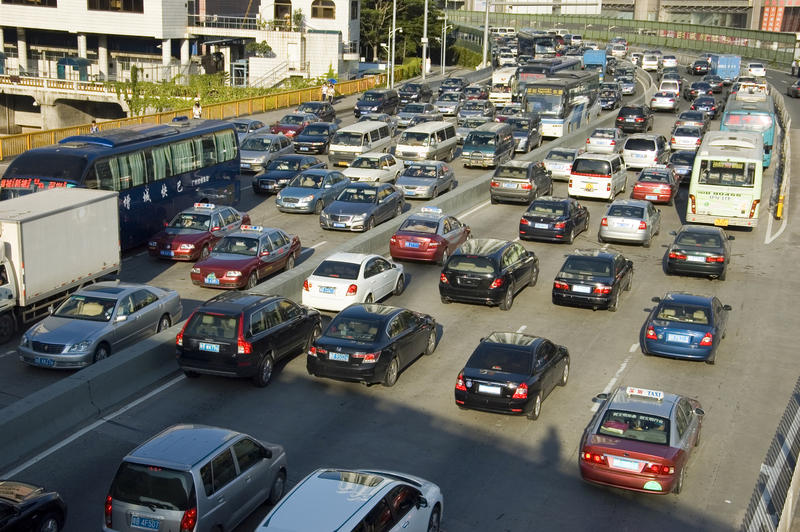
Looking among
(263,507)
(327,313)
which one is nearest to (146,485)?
(263,507)

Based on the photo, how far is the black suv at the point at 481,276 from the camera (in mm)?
24203

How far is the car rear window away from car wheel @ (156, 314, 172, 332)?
949 cm

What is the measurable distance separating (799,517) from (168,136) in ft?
82.1

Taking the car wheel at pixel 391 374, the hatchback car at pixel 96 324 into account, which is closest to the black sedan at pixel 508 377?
the car wheel at pixel 391 374

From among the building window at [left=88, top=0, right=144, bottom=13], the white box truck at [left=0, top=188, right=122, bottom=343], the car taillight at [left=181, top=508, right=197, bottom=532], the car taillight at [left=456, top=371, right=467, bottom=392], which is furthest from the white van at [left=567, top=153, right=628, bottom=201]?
the building window at [left=88, top=0, right=144, bottom=13]

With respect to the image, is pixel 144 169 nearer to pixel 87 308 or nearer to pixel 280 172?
pixel 280 172

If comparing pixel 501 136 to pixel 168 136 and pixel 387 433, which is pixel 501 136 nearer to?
pixel 168 136

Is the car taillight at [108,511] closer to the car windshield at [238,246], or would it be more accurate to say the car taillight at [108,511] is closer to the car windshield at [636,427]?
the car windshield at [636,427]

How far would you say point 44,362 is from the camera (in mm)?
19328

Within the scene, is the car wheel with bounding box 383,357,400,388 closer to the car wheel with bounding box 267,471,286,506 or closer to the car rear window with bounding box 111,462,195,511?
the car wheel with bounding box 267,471,286,506

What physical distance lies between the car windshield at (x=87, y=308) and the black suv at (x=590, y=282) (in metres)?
10.9

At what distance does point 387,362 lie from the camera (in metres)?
19.0

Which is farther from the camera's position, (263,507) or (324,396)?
(324,396)

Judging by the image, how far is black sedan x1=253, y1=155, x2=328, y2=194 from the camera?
38.4m
